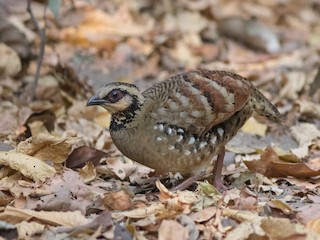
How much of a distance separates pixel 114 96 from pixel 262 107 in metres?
0.98

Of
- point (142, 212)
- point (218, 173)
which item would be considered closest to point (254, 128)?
point (218, 173)

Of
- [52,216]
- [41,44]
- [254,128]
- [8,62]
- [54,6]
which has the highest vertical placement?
[54,6]

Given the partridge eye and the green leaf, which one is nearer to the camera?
the partridge eye

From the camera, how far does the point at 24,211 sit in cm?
394

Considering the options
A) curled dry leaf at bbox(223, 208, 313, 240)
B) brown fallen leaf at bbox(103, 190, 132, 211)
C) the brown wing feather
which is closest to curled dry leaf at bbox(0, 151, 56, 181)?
brown fallen leaf at bbox(103, 190, 132, 211)

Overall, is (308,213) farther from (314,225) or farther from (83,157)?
(83,157)

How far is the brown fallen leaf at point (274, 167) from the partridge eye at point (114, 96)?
1011mm

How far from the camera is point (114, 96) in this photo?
14.7 ft

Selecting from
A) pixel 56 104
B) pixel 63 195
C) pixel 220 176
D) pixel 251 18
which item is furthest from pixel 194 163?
pixel 251 18

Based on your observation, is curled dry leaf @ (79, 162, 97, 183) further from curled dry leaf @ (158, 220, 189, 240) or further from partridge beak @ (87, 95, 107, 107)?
curled dry leaf @ (158, 220, 189, 240)

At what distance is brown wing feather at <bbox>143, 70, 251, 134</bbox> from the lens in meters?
4.49

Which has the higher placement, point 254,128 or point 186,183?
point 186,183

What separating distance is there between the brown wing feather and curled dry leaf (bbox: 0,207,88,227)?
0.84 m

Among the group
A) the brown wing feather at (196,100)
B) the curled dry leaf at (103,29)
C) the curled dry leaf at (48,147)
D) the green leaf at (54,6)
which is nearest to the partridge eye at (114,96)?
the brown wing feather at (196,100)
